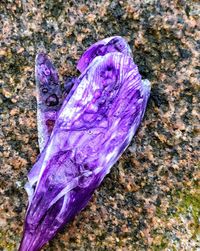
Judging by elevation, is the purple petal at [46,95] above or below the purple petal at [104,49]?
below

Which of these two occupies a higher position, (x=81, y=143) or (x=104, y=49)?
(x=104, y=49)

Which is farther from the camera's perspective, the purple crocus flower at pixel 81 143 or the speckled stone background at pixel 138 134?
the speckled stone background at pixel 138 134

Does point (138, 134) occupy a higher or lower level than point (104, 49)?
lower

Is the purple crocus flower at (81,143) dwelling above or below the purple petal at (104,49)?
below

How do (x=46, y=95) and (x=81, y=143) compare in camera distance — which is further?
(x=46, y=95)
